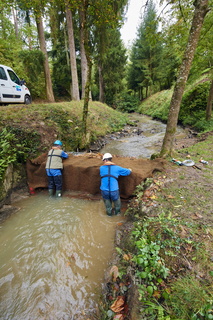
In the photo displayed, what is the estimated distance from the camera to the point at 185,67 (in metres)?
4.79

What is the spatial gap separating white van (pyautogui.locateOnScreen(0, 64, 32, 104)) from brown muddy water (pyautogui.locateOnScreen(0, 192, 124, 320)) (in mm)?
6394

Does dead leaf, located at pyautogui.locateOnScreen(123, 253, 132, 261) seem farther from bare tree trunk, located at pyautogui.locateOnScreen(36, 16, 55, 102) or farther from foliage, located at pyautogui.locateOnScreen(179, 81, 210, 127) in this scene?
bare tree trunk, located at pyautogui.locateOnScreen(36, 16, 55, 102)

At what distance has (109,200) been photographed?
4.34 meters

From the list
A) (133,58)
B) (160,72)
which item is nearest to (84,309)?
(160,72)

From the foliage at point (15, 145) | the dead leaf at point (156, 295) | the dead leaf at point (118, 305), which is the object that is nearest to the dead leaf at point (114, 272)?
the dead leaf at point (118, 305)

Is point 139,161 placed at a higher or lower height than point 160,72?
lower

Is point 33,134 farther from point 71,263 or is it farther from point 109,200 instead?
point 71,263

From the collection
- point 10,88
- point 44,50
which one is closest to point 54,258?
point 10,88

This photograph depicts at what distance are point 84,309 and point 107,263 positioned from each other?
2.67ft

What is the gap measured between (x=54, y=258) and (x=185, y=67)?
20.9 feet

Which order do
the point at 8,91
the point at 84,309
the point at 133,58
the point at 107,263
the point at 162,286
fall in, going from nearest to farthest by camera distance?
1. the point at 162,286
2. the point at 84,309
3. the point at 107,263
4. the point at 8,91
5. the point at 133,58

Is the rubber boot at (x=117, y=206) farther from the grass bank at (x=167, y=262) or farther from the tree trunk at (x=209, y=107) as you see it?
the tree trunk at (x=209, y=107)

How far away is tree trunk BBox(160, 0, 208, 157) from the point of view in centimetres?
439

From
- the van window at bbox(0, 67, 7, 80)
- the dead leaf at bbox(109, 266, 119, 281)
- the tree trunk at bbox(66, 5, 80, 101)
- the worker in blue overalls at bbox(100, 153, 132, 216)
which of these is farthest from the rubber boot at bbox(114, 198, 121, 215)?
the tree trunk at bbox(66, 5, 80, 101)
